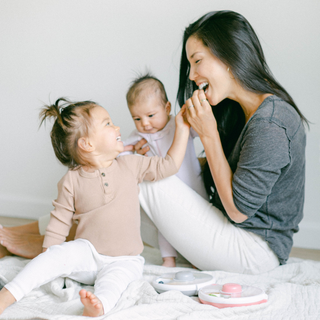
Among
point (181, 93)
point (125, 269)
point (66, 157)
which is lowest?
point (125, 269)

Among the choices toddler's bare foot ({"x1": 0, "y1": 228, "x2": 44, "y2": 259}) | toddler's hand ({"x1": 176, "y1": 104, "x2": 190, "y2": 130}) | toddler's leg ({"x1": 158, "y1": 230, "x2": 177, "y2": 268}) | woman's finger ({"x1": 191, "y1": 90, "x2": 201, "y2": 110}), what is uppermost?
woman's finger ({"x1": 191, "y1": 90, "x2": 201, "y2": 110})

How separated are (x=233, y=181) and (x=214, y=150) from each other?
0.13 meters

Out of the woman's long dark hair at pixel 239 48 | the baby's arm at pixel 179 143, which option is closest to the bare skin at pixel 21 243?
the baby's arm at pixel 179 143

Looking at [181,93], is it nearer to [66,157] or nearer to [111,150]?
[111,150]

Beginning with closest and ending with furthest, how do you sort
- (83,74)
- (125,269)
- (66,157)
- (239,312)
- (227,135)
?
(239,312)
(125,269)
(66,157)
(227,135)
(83,74)

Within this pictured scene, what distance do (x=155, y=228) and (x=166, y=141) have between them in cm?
35

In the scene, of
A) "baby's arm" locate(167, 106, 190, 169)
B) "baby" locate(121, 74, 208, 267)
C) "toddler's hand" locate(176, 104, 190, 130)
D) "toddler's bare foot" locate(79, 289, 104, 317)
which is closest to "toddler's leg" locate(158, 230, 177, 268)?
"baby" locate(121, 74, 208, 267)

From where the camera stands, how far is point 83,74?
→ 2.29 metres

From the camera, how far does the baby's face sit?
4.76ft

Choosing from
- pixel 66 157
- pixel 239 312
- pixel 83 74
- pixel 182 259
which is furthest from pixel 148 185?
pixel 83 74

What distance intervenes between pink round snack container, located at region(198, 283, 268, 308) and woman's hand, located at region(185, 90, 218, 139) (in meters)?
0.51

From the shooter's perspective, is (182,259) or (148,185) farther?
(182,259)

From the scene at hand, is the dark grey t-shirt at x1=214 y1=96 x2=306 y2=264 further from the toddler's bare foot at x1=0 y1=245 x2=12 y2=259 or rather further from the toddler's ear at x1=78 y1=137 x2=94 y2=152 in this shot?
the toddler's bare foot at x1=0 y1=245 x2=12 y2=259

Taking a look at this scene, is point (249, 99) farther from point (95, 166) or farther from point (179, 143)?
point (95, 166)
